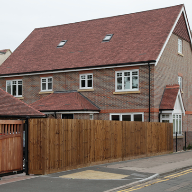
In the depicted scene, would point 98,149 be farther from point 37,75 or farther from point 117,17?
point 117,17

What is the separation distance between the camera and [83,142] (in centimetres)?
1436

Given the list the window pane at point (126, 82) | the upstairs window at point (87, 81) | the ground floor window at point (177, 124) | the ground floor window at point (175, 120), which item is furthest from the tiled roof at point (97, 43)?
the ground floor window at point (177, 124)

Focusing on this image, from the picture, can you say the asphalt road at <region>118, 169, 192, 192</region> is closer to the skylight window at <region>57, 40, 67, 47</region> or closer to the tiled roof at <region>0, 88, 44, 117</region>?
the tiled roof at <region>0, 88, 44, 117</region>

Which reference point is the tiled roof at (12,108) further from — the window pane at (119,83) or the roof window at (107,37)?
the roof window at (107,37)

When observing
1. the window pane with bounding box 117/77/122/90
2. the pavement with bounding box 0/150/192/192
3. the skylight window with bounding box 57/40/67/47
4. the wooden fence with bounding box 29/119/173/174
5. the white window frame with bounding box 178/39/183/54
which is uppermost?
the skylight window with bounding box 57/40/67/47

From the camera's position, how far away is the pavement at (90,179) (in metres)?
10.2

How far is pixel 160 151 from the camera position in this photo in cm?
2161

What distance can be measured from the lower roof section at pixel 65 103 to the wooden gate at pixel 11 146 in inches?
480

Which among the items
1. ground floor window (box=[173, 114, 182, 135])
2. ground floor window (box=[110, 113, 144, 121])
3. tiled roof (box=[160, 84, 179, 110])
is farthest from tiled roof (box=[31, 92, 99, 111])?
ground floor window (box=[173, 114, 182, 135])

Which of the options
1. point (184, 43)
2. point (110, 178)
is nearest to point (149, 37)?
point (184, 43)

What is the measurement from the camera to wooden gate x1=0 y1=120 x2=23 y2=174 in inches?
448

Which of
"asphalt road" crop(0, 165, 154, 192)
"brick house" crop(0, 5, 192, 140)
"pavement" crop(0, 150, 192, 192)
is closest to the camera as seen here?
"asphalt road" crop(0, 165, 154, 192)

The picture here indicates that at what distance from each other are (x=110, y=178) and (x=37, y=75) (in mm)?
18250

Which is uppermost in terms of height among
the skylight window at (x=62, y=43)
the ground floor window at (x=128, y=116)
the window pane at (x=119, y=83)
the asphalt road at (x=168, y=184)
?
the skylight window at (x=62, y=43)
